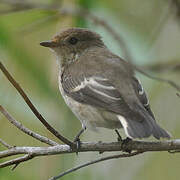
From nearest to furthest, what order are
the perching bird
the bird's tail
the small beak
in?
1. the bird's tail
2. the perching bird
3. the small beak

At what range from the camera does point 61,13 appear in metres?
5.17

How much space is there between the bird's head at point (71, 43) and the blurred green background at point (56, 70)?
18 cm

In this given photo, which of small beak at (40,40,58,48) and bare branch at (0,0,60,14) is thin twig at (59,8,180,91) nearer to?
bare branch at (0,0,60,14)

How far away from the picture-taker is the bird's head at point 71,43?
16.0ft

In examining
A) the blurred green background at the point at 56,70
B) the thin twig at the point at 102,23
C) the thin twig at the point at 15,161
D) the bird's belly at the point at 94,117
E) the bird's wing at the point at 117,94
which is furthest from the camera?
the thin twig at the point at 102,23

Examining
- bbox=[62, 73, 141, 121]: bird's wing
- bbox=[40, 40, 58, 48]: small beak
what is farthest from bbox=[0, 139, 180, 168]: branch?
bbox=[40, 40, 58, 48]: small beak

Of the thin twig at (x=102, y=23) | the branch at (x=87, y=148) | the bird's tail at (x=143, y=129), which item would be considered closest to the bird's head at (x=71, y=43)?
the thin twig at (x=102, y=23)

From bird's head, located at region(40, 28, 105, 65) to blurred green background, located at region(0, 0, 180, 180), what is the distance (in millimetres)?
175

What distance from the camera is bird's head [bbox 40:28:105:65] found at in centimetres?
489

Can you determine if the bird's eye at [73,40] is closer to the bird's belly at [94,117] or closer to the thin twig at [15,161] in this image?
the bird's belly at [94,117]

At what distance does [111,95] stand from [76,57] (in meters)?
1.12

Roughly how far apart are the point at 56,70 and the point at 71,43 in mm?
301

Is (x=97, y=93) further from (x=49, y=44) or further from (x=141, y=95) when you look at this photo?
(x=49, y=44)

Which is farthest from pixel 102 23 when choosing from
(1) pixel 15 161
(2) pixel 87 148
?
(1) pixel 15 161
